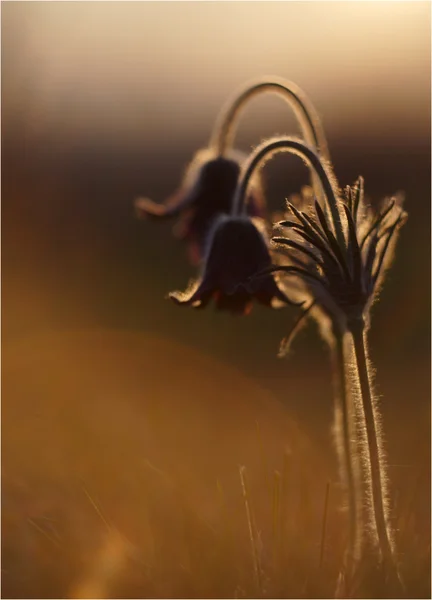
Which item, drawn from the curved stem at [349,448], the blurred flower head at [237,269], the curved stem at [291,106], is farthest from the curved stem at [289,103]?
the curved stem at [349,448]

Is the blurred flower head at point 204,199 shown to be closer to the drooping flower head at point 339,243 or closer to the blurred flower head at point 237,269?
the blurred flower head at point 237,269

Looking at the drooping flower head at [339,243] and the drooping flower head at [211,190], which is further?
the drooping flower head at [211,190]

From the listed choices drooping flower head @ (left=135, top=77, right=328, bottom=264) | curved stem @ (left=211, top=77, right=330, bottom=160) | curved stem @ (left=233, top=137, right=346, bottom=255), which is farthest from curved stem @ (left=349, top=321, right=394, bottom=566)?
drooping flower head @ (left=135, top=77, right=328, bottom=264)

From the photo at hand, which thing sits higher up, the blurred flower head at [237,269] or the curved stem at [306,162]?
the curved stem at [306,162]

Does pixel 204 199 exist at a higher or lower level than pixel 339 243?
higher

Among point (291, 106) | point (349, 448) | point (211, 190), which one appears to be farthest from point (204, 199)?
point (349, 448)

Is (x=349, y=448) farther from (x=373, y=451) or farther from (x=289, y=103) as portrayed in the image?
(x=289, y=103)
